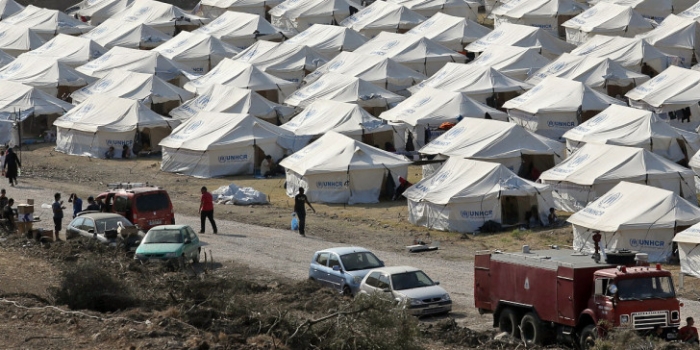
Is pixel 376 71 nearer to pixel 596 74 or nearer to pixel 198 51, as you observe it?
pixel 596 74

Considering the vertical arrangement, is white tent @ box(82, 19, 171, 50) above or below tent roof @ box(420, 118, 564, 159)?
above

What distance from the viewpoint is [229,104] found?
5528cm

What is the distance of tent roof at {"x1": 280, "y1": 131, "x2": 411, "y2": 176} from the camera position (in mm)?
44562

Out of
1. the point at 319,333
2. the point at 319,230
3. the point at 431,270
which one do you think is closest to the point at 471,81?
the point at 319,230

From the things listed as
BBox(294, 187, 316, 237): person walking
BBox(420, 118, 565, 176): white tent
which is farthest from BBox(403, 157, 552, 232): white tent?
BBox(420, 118, 565, 176): white tent

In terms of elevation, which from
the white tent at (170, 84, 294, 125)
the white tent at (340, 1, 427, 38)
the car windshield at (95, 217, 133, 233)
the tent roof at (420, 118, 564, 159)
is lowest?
the car windshield at (95, 217, 133, 233)

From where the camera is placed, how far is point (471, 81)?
58438 mm

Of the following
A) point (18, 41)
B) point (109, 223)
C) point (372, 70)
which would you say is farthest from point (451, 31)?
point (109, 223)

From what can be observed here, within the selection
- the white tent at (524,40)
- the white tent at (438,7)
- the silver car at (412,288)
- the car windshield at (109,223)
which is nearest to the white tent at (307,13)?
the white tent at (438,7)

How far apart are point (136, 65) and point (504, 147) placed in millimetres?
22098

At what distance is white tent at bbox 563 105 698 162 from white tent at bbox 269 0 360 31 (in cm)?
2988

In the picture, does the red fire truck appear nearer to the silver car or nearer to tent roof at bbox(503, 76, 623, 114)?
the silver car

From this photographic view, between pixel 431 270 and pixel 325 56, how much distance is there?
34.4 m

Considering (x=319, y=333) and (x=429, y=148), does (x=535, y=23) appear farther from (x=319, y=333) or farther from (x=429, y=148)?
(x=319, y=333)
